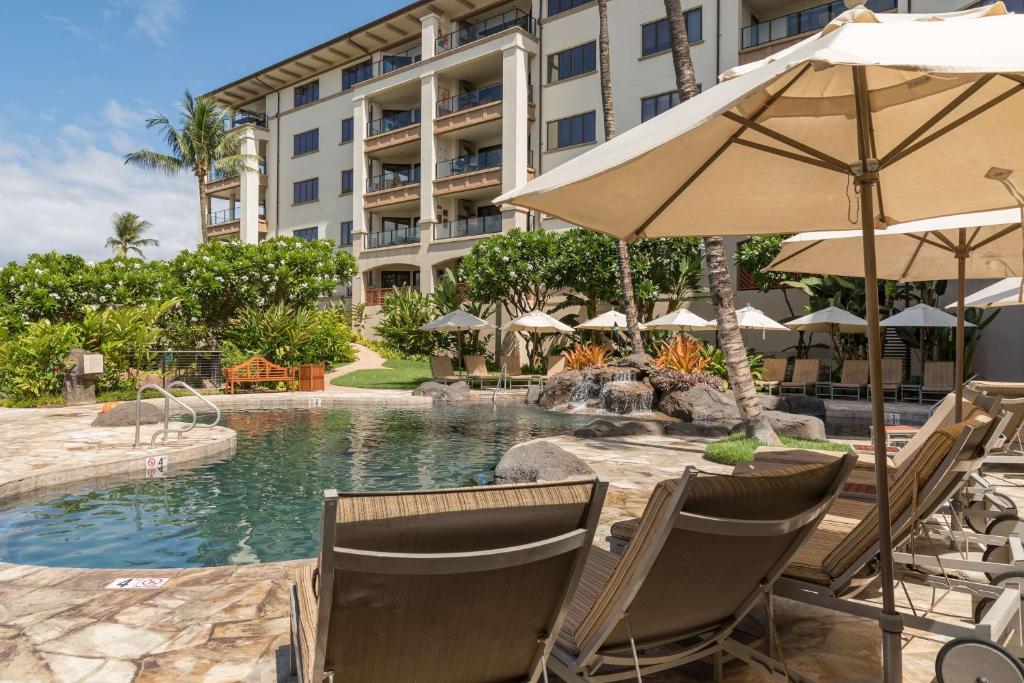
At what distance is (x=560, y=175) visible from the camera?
3064 mm

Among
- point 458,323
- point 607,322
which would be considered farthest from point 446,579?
point 458,323

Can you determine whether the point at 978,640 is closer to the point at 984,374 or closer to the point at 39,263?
the point at 984,374

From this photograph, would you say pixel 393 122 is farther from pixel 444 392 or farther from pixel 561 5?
pixel 444 392

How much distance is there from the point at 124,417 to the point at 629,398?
10264 mm

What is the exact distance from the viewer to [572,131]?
28750 millimetres

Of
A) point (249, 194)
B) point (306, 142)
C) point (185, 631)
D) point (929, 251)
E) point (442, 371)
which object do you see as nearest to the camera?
point (185, 631)

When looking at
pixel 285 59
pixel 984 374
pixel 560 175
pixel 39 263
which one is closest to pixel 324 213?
pixel 285 59

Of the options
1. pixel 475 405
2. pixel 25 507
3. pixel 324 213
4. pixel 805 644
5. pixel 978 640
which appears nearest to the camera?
pixel 978 640

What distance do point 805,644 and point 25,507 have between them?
24.8 ft

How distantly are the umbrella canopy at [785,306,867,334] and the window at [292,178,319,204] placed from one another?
28781 millimetres

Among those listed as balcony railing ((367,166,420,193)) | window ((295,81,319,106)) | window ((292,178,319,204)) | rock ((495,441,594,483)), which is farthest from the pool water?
window ((295,81,319,106))

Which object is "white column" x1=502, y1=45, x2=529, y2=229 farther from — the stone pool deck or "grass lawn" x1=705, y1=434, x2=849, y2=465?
the stone pool deck

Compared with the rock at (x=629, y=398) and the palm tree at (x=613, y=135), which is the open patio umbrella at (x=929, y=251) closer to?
the rock at (x=629, y=398)

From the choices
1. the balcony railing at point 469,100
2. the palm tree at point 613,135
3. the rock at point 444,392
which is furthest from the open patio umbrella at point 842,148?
the balcony railing at point 469,100
